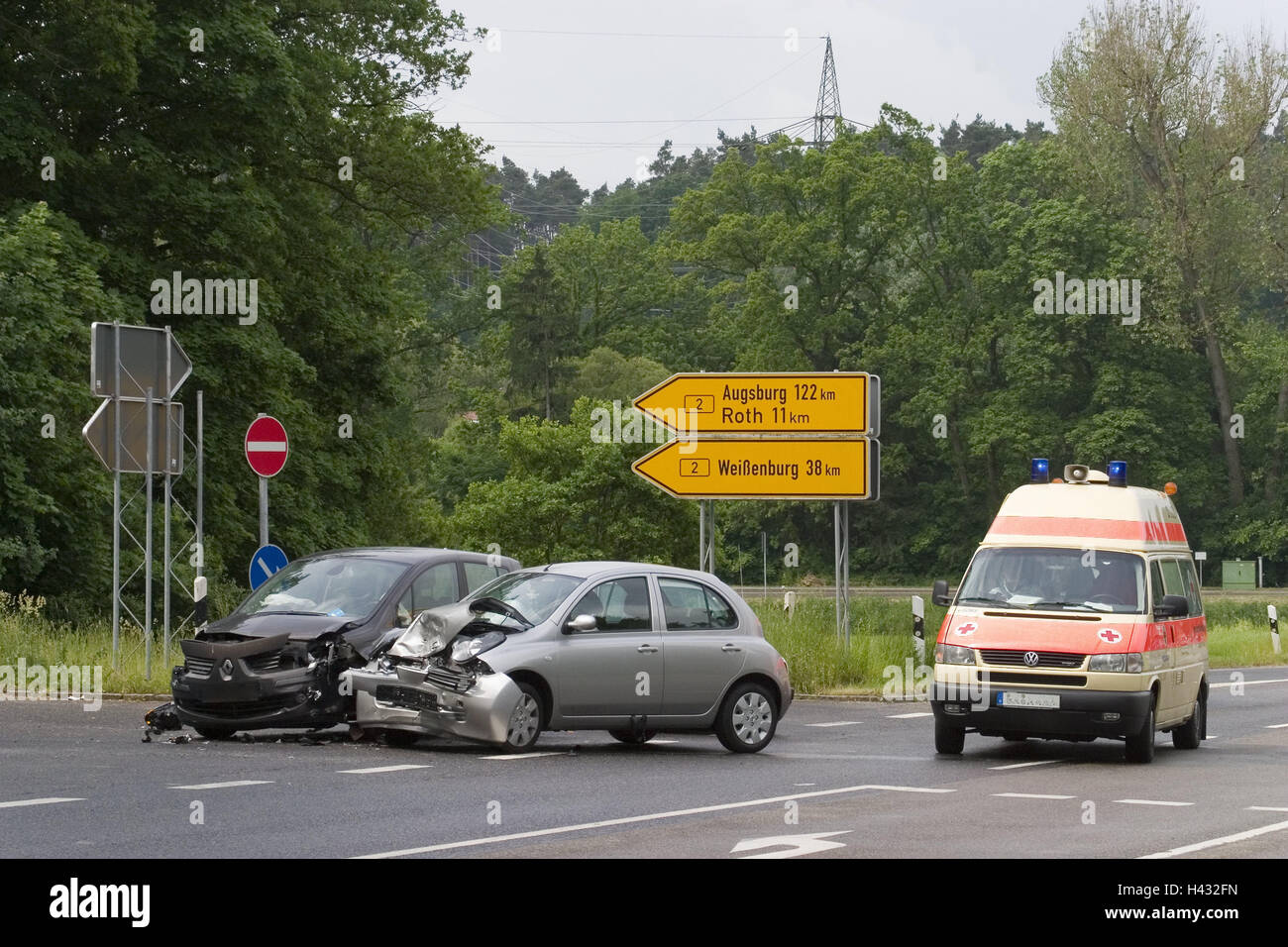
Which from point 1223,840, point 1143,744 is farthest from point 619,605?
point 1223,840

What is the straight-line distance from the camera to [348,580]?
689 inches

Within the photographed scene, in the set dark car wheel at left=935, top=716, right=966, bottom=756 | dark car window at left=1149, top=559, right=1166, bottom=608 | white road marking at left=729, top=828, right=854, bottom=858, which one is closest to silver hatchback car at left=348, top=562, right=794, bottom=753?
dark car wheel at left=935, top=716, right=966, bottom=756

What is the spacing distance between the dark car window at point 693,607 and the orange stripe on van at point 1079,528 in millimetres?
2662

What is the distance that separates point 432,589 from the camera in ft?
58.1

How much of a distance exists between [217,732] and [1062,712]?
24.0 feet

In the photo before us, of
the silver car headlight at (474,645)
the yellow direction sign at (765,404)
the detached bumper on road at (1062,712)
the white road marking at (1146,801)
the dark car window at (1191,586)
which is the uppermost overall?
the yellow direction sign at (765,404)

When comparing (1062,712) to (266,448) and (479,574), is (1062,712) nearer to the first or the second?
(479,574)

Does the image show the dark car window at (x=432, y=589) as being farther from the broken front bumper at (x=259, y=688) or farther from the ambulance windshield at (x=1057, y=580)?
the ambulance windshield at (x=1057, y=580)

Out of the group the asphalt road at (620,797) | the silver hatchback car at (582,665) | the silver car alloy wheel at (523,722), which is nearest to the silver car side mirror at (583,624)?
the silver hatchback car at (582,665)

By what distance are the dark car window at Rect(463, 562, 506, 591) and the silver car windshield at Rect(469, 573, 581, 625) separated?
78 centimetres

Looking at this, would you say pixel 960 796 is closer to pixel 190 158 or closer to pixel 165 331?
pixel 165 331

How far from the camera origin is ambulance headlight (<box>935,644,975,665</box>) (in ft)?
54.5

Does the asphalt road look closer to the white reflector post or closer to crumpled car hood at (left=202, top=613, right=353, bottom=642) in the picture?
crumpled car hood at (left=202, top=613, right=353, bottom=642)

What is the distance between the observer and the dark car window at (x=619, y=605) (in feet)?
54.3
